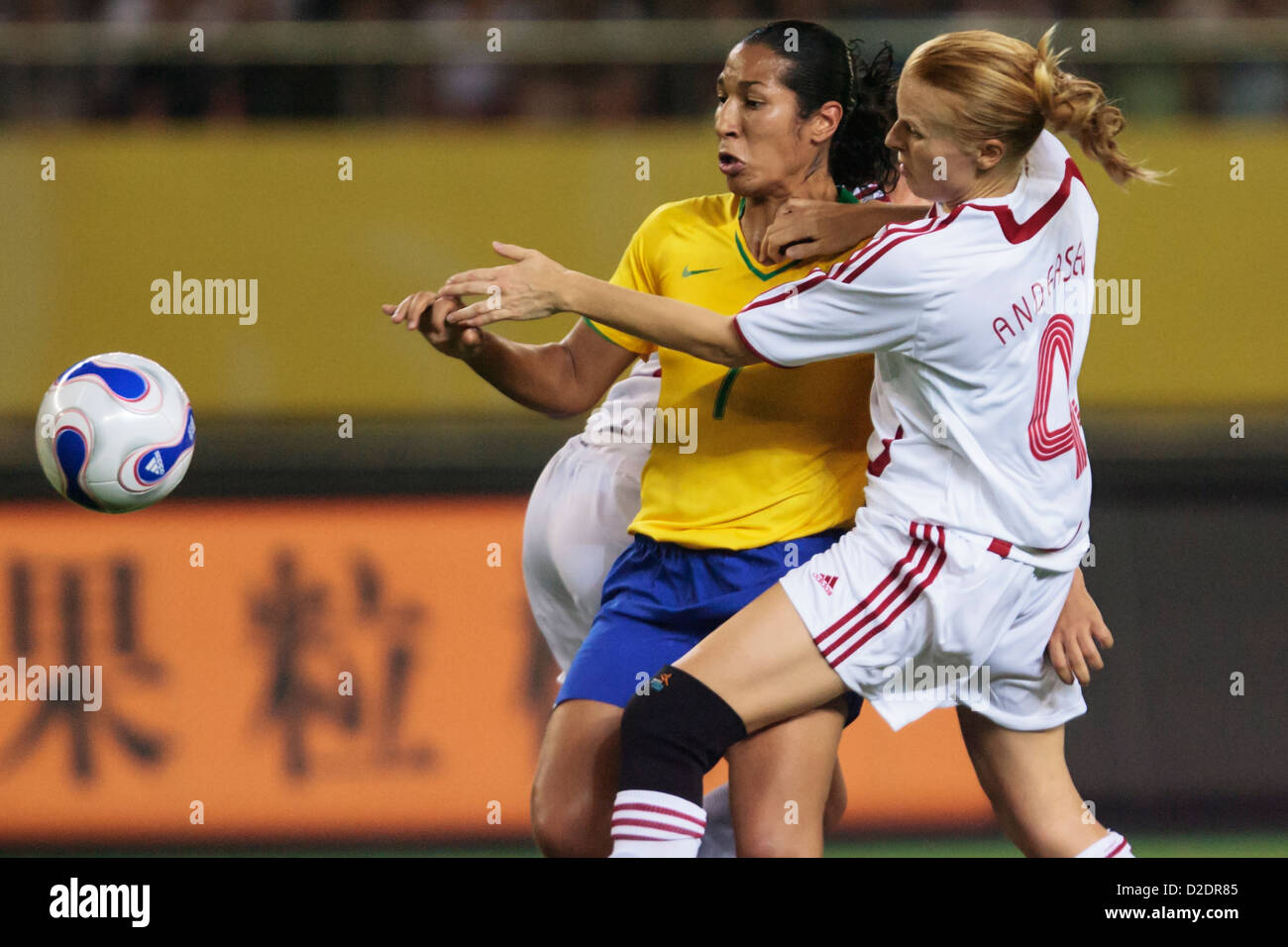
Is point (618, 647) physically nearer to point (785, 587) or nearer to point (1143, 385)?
point (785, 587)

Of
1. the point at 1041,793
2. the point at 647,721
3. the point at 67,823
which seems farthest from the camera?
the point at 67,823

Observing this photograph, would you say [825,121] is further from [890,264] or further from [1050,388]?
[1050,388]

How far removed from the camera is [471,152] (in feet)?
18.4

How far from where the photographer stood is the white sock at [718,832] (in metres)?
3.35

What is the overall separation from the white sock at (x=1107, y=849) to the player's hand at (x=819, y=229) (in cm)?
120

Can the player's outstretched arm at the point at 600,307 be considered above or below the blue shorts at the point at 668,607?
above

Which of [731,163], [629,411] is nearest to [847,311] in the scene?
[731,163]

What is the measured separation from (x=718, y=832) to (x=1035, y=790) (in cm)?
67

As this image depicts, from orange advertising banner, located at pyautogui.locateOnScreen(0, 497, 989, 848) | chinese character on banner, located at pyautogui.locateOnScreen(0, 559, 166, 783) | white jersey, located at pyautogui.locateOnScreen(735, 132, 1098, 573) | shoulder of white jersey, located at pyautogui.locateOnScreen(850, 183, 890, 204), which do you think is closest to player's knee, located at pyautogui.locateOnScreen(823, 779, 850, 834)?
white jersey, located at pyautogui.locateOnScreen(735, 132, 1098, 573)

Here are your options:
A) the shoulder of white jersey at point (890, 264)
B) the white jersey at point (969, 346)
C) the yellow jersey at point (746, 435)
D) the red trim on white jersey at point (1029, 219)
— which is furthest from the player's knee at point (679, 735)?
the red trim on white jersey at point (1029, 219)

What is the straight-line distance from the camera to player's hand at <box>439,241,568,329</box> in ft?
9.39

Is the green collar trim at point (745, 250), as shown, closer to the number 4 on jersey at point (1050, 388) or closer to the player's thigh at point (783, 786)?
the number 4 on jersey at point (1050, 388)

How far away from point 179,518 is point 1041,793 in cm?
334
